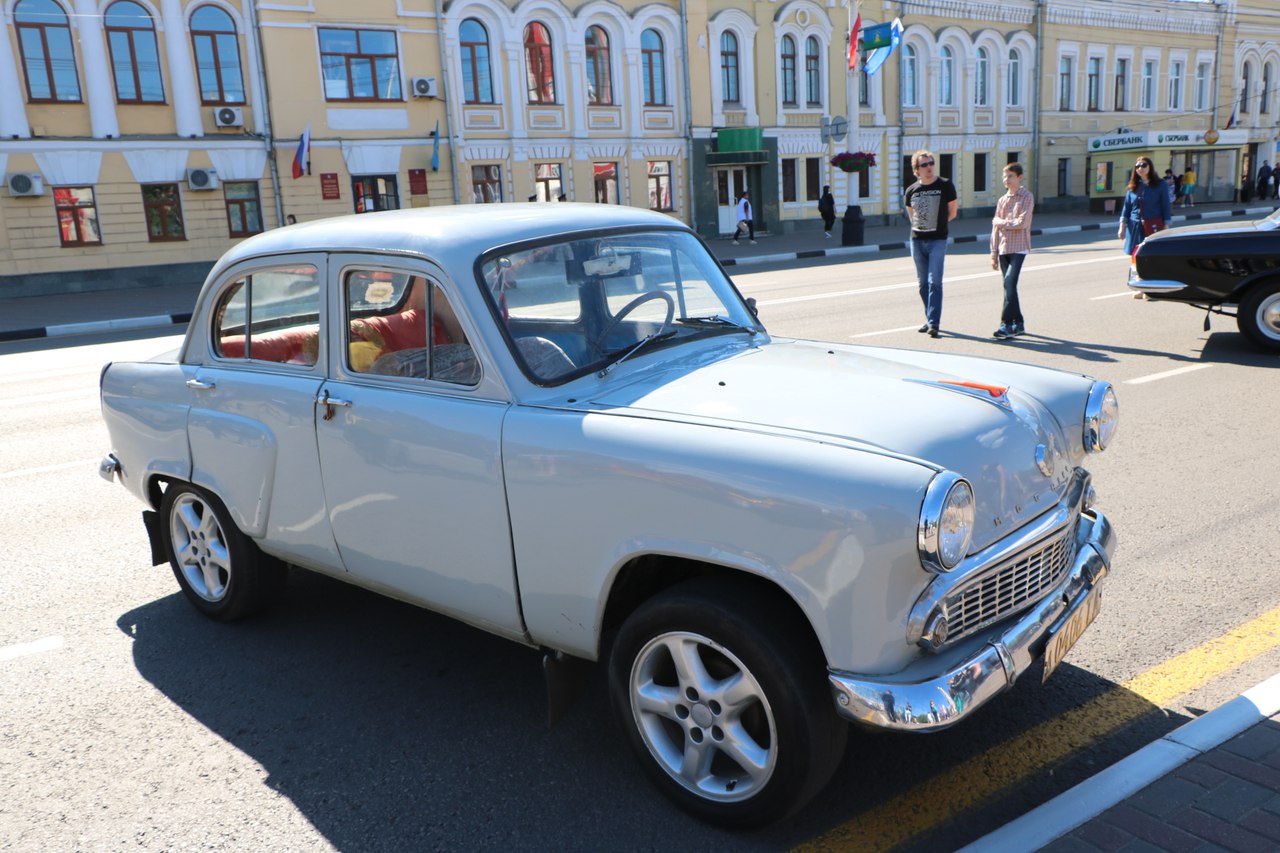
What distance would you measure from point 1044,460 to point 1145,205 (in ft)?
42.2

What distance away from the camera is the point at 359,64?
2855 cm

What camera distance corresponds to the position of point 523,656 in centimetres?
415

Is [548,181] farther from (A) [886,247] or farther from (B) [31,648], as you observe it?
(B) [31,648]

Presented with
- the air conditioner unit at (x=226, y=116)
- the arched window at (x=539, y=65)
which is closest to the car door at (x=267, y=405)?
the air conditioner unit at (x=226, y=116)

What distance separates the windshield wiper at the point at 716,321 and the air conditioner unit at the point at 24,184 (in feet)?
83.1

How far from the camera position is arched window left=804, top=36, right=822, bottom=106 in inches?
1491

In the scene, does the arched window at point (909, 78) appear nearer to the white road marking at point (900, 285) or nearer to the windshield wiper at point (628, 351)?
the white road marking at point (900, 285)

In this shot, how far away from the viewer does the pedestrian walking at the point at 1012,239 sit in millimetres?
10797

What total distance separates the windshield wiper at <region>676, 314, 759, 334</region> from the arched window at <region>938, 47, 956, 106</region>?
136 ft

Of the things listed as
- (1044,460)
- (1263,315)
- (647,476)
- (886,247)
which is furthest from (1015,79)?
(647,476)

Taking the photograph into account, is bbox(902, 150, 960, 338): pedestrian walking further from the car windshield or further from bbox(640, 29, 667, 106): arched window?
bbox(640, 29, 667, 106): arched window

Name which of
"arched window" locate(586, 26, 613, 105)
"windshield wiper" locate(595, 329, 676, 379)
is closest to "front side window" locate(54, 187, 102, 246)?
"arched window" locate(586, 26, 613, 105)

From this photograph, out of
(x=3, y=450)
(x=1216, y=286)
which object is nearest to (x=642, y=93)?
(x=1216, y=286)

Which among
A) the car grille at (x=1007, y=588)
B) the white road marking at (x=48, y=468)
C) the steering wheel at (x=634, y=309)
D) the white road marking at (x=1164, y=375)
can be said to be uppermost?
the steering wheel at (x=634, y=309)
